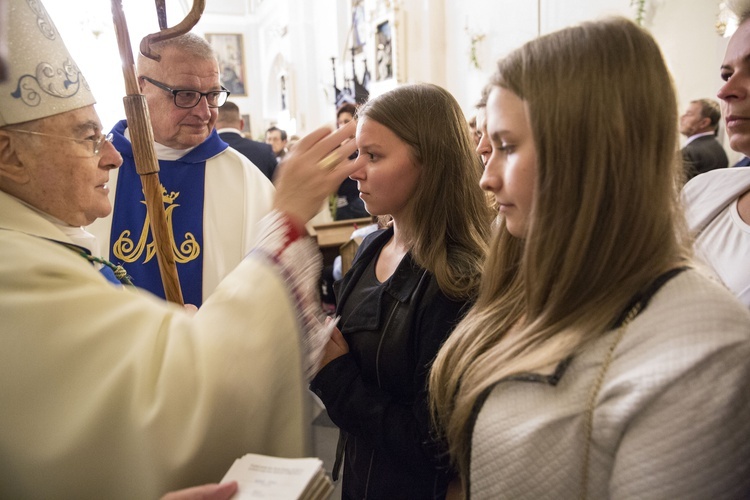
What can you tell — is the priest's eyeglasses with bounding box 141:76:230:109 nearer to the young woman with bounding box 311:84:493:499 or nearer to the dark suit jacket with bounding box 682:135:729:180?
the young woman with bounding box 311:84:493:499

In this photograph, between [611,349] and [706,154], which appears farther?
[706,154]

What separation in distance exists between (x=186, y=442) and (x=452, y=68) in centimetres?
675

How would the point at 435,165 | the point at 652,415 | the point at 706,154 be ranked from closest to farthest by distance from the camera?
the point at 652,415, the point at 435,165, the point at 706,154

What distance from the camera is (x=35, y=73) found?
115 cm

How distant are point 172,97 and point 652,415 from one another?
1969 mm

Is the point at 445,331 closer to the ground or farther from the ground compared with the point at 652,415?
closer to the ground

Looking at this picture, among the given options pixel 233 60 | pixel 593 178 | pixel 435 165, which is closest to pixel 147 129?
pixel 435 165

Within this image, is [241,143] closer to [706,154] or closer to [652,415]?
[706,154]

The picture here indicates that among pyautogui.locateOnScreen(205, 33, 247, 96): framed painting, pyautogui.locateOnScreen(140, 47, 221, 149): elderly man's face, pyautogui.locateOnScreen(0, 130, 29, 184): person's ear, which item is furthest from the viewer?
pyautogui.locateOnScreen(205, 33, 247, 96): framed painting

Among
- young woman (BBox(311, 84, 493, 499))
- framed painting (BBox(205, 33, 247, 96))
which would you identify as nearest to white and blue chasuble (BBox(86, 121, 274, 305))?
young woman (BBox(311, 84, 493, 499))

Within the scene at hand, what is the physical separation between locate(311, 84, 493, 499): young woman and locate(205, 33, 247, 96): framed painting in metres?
16.1

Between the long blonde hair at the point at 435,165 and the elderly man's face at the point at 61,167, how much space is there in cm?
73

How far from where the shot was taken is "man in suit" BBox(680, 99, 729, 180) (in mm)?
3895

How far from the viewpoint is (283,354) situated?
1.04m
